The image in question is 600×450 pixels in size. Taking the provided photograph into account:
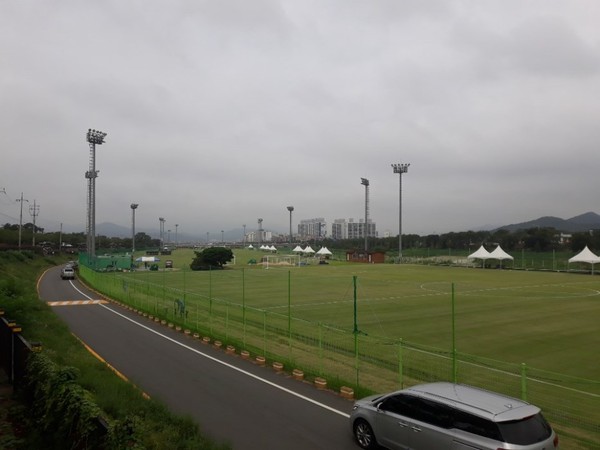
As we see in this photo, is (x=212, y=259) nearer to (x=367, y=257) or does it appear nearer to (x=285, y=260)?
(x=285, y=260)

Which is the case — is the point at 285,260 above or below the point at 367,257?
below

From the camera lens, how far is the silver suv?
709 centimetres

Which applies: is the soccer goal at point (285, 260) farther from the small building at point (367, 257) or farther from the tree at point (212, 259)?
the tree at point (212, 259)

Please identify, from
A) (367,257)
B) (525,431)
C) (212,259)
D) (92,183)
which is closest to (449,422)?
(525,431)

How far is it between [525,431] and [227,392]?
846 cm

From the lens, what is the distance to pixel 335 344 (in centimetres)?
2070

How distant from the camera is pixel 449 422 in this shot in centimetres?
784

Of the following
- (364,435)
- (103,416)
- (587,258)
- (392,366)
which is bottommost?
(392,366)

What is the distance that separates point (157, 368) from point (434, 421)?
35.1ft

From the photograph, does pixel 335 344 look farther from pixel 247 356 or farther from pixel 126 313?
pixel 126 313

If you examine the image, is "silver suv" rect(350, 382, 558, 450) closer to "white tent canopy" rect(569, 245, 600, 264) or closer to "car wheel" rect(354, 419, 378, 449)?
"car wheel" rect(354, 419, 378, 449)

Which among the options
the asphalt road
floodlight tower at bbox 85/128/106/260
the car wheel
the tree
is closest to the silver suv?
the car wheel

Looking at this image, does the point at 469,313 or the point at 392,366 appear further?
the point at 469,313

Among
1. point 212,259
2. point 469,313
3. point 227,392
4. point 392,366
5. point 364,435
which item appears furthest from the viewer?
point 212,259
